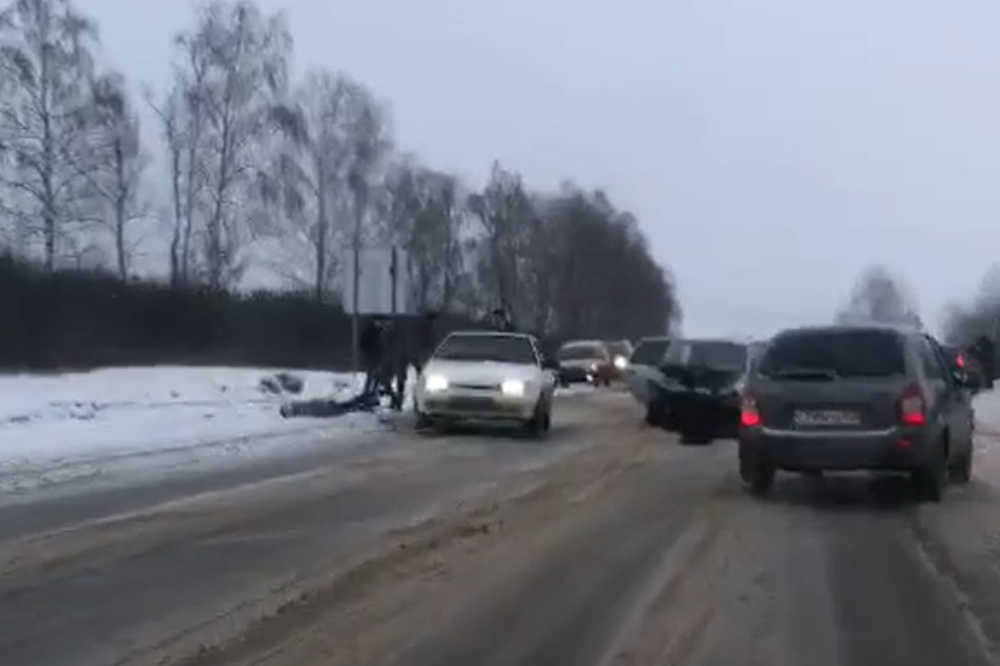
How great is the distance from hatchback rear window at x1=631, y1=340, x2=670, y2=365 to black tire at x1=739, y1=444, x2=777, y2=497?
1520 cm

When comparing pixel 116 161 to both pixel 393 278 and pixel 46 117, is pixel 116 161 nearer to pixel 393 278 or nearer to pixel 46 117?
pixel 46 117

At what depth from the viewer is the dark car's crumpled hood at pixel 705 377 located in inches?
1065

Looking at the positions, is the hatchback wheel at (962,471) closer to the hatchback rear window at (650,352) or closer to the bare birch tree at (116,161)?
the hatchback rear window at (650,352)

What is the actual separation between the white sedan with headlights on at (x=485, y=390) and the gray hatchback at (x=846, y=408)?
1008 centimetres

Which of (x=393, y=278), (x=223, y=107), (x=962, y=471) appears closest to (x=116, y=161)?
(x=223, y=107)

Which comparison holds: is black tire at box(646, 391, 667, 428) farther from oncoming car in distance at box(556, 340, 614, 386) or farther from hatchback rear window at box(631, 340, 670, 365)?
oncoming car in distance at box(556, 340, 614, 386)

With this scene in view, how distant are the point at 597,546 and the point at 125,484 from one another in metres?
6.24

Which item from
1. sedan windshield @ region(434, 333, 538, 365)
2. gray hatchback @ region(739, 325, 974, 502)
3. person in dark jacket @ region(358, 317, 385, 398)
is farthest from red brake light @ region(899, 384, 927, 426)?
person in dark jacket @ region(358, 317, 385, 398)

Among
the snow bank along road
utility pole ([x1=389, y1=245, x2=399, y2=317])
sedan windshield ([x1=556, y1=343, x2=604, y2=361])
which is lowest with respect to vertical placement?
the snow bank along road

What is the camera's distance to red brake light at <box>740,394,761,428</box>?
51.2 feet

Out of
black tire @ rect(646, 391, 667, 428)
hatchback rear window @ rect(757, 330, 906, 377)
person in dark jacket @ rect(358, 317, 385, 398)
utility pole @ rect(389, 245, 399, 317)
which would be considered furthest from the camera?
utility pole @ rect(389, 245, 399, 317)

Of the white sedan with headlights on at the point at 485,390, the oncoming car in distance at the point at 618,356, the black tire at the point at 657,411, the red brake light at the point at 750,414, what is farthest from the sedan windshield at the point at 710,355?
the oncoming car in distance at the point at 618,356

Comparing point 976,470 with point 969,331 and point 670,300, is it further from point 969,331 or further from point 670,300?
point 670,300

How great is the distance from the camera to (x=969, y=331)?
128 meters
